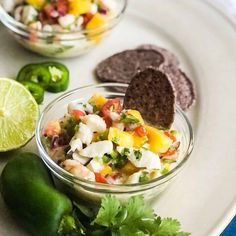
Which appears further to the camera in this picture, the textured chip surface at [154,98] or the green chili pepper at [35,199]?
the textured chip surface at [154,98]

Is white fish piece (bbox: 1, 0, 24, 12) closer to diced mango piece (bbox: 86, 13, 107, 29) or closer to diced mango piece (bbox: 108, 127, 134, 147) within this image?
diced mango piece (bbox: 86, 13, 107, 29)

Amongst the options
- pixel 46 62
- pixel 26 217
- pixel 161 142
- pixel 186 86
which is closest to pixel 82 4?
pixel 46 62

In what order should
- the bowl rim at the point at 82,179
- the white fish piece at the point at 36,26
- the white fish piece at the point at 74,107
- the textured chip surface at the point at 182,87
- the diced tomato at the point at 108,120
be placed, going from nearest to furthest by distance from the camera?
the bowl rim at the point at 82,179
the diced tomato at the point at 108,120
the white fish piece at the point at 74,107
the textured chip surface at the point at 182,87
the white fish piece at the point at 36,26

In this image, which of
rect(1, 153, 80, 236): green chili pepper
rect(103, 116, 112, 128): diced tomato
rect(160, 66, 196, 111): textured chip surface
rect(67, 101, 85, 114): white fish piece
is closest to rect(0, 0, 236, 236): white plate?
rect(160, 66, 196, 111): textured chip surface

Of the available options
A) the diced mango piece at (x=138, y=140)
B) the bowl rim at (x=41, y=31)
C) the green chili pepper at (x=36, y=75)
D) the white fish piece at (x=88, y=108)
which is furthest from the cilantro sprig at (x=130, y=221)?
the bowl rim at (x=41, y=31)

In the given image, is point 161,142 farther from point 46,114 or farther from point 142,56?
point 142,56

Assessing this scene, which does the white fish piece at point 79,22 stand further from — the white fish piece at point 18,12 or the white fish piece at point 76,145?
the white fish piece at point 76,145
